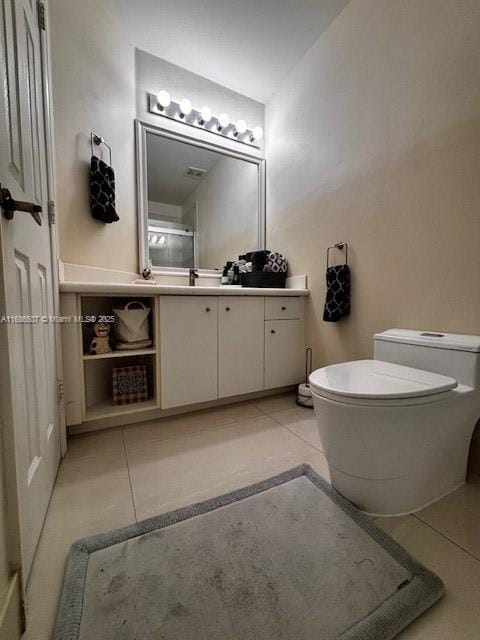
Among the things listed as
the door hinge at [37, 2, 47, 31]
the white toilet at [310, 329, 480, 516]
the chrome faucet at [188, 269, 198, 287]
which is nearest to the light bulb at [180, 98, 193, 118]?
the door hinge at [37, 2, 47, 31]

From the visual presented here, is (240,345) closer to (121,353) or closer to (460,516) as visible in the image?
(121,353)

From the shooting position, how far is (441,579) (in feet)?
2.24

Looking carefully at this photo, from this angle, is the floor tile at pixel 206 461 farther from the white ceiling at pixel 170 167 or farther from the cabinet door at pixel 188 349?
the white ceiling at pixel 170 167

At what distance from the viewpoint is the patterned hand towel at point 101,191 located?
151cm

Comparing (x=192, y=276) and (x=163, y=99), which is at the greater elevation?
(x=163, y=99)

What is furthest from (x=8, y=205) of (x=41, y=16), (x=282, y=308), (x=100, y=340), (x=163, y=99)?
(x=163, y=99)

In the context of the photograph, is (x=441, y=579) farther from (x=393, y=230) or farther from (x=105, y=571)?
(x=393, y=230)

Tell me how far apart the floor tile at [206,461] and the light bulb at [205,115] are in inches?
86.6

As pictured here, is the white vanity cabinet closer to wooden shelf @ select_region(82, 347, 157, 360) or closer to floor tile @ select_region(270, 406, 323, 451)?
floor tile @ select_region(270, 406, 323, 451)

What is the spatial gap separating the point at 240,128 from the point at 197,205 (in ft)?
2.50

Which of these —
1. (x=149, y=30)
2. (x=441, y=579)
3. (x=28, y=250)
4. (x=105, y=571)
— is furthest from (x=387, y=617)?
(x=149, y=30)

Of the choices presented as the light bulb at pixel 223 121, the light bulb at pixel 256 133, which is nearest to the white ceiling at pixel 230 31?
the light bulb at pixel 223 121

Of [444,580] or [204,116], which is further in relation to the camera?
[204,116]

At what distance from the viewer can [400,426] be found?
0.83m
